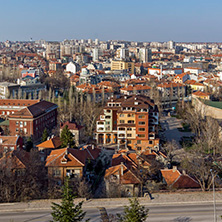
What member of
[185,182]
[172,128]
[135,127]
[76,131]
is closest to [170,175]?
[185,182]

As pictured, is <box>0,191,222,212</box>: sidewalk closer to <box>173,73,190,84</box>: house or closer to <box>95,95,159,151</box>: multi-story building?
<box>95,95,159,151</box>: multi-story building

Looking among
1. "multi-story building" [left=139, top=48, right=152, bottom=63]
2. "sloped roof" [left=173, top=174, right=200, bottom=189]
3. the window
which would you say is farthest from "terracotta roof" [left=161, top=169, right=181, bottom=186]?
"multi-story building" [left=139, top=48, right=152, bottom=63]

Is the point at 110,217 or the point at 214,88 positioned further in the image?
the point at 214,88

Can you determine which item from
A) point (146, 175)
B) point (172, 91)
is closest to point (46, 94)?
point (172, 91)

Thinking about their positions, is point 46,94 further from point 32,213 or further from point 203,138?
point 32,213

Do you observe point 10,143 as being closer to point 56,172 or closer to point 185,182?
point 56,172

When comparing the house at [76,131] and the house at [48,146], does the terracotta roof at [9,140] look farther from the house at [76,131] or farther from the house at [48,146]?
the house at [76,131]

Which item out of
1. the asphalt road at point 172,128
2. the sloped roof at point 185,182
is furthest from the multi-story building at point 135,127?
the sloped roof at point 185,182
